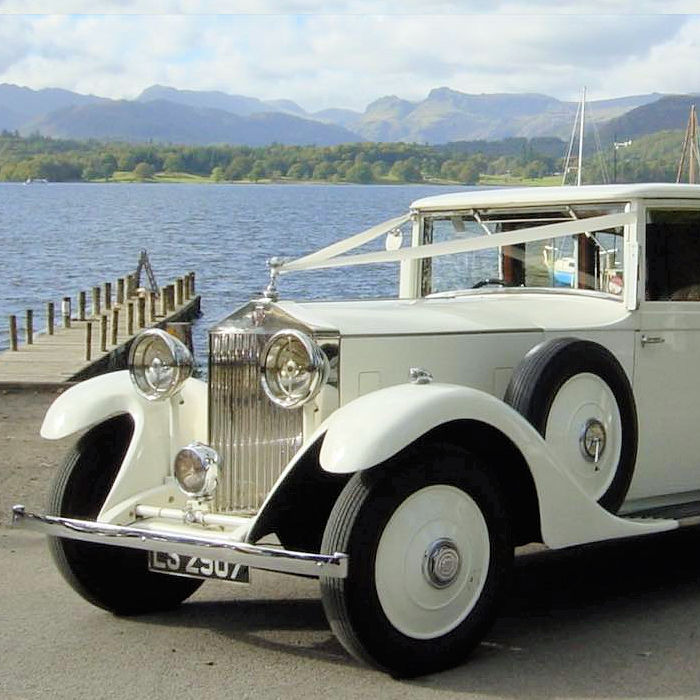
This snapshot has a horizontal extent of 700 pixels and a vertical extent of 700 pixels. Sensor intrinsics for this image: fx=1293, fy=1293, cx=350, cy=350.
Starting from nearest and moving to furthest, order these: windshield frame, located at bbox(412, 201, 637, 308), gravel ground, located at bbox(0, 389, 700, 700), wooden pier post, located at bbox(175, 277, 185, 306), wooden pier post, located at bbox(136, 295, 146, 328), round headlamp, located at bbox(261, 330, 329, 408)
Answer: gravel ground, located at bbox(0, 389, 700, 700)
round headlamp, located at bbox(261, 330, 329, 408)
windshield frame, located at bbox(412, 201, 637, 308)
wooden pier post, located at bbox(136, 295, 146, 328)
wooden pier post, located at bbox(175, 277, 185, 306)

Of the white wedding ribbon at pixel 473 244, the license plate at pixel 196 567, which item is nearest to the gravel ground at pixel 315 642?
the license plate at pixel 196 567

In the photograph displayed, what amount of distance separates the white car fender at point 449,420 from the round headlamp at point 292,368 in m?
0.24

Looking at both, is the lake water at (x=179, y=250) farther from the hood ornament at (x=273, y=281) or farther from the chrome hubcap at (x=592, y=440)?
the chrome hubcap at (x=592, y=440)

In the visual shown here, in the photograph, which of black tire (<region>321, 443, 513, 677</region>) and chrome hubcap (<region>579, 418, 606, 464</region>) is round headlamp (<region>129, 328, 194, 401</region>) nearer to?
black tire (<region>321, 443, 513, 677</region>)

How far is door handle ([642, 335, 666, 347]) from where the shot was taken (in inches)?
258

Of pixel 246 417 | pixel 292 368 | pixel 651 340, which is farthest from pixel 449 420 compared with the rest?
pixel 651 340

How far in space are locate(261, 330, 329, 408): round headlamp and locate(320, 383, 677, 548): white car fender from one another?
0.24m

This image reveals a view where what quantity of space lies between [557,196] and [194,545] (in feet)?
9.99

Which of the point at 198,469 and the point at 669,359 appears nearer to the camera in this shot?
the point at 198,469

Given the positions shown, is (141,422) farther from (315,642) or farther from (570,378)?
(570,378)

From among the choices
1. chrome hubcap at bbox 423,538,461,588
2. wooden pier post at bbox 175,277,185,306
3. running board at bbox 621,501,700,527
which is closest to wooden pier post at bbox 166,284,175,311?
wooden pier post at bbox 175,277,185,306

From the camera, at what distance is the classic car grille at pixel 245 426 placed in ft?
18.6

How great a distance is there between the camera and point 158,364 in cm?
598

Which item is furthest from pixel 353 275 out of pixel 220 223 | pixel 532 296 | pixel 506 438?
pixel 220 223
